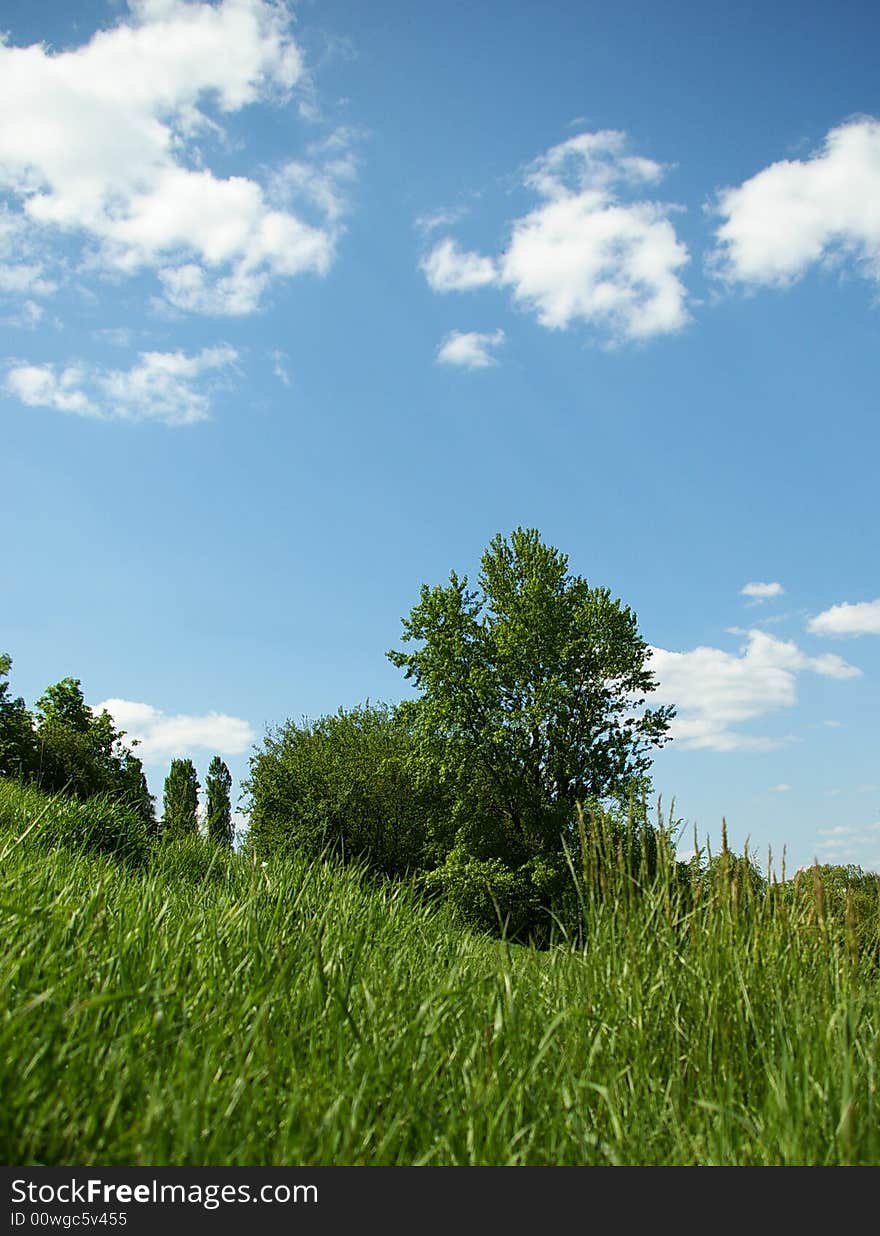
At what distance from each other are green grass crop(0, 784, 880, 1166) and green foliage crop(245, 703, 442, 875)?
2811 centimetres

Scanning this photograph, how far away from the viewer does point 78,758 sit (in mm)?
30016

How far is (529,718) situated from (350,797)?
11.3 meters

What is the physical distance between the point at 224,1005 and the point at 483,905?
75.1 feet

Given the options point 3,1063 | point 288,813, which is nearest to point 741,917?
point 3,1063

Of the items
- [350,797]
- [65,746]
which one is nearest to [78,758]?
[65,746]

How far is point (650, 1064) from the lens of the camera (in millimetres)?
3908

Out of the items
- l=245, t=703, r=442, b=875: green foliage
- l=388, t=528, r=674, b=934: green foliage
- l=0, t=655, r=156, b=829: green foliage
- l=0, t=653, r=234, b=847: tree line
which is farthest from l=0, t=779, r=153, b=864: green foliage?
l=245, t=703, r=442, b=875: green foliage

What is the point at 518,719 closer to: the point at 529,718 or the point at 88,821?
the point at 529,718

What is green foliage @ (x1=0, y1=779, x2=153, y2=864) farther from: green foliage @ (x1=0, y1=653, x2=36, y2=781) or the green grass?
green foliage @ (x1=0, y1=653, x2=36, y2=781)

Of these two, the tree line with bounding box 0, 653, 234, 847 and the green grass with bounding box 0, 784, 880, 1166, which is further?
the tree line with bounding box 0, 653, 234, 847

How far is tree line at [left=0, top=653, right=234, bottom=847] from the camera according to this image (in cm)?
1195

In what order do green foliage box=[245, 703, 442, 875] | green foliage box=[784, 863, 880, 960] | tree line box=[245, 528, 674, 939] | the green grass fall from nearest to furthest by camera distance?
the green grass
green foliage box=[784, 863, 880, 960]
tree line box=[245, 528, 674, 939]
green foliage box=[245, 703, 442, 875]

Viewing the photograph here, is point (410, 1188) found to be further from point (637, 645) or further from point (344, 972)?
point (637, 645)

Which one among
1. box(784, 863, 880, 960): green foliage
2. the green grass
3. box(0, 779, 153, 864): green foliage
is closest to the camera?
the green grass
